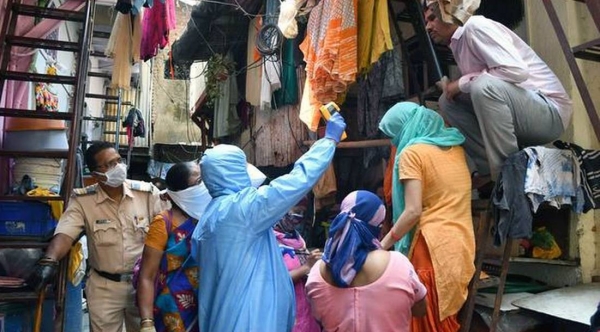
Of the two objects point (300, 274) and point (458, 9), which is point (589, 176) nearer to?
point (458, 9)

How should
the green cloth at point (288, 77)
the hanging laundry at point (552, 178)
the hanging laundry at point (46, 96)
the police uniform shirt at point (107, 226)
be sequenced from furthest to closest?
the green cloth at point (288, 77)
the hanging laundry at point (46, 96)
the police uniform shirt at point (107, 226)
the hanging laundry at point (552, 178)

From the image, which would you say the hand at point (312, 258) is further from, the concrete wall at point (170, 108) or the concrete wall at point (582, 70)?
the concrete wall at point (170, 108)

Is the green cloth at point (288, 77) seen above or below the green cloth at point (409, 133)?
above

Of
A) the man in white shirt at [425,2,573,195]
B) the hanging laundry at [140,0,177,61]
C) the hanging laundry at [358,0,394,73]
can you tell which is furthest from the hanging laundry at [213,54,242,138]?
the man in white shirt at [425,2,573,195]

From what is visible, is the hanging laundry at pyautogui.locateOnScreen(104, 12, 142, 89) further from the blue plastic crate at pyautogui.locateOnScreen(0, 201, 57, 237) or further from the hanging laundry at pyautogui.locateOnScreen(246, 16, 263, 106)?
the blue plastic crate at pyautogui.locateOnScreen(0, 201, 57, 237)

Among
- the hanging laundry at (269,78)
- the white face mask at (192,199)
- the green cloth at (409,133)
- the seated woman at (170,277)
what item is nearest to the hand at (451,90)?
the green cloth at (409,133)

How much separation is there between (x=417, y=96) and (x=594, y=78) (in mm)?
1529

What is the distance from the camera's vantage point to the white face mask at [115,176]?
3.80 metres

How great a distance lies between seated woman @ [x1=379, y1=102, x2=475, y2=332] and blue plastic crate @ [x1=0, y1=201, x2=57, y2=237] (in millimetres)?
2875

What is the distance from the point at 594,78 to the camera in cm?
430

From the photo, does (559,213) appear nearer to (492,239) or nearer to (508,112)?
(492,239)

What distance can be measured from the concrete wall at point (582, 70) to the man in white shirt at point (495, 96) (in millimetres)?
723

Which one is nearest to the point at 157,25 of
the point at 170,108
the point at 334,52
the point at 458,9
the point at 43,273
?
the point at 334,52

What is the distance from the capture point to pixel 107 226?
377 cm
